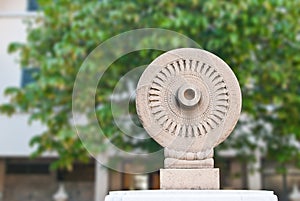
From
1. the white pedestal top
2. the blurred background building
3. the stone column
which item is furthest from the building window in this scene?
the white pedestal top

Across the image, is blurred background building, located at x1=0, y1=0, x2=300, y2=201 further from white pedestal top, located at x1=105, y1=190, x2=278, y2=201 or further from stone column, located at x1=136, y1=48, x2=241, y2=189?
white pedestal top, located at x1=105, y1=190, x2=278, y2=201

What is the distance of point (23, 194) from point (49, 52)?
555 cm

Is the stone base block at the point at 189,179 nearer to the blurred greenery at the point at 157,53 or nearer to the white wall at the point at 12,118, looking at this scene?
the blurred greenery at the point at 157,53

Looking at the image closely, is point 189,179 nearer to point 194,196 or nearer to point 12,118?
point 194,196

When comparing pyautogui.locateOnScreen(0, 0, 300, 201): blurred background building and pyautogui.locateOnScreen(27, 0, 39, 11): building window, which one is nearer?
pyautogui.locateOnScreen(0, 0, 300, 201): blurred background building

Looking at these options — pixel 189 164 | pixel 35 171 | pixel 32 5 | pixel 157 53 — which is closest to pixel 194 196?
Answer: pixel 189 164

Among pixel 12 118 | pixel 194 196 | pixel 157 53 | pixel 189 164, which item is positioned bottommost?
pixel 194 196

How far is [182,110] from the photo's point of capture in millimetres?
4559

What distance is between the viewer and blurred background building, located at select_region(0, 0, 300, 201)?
11.9 meters

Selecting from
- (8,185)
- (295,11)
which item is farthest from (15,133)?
(295,11)

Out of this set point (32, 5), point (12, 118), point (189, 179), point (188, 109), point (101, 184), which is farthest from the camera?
point (32, 5)

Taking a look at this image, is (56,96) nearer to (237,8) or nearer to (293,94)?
(237,8)

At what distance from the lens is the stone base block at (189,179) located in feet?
14.4

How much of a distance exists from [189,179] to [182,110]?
71cm
